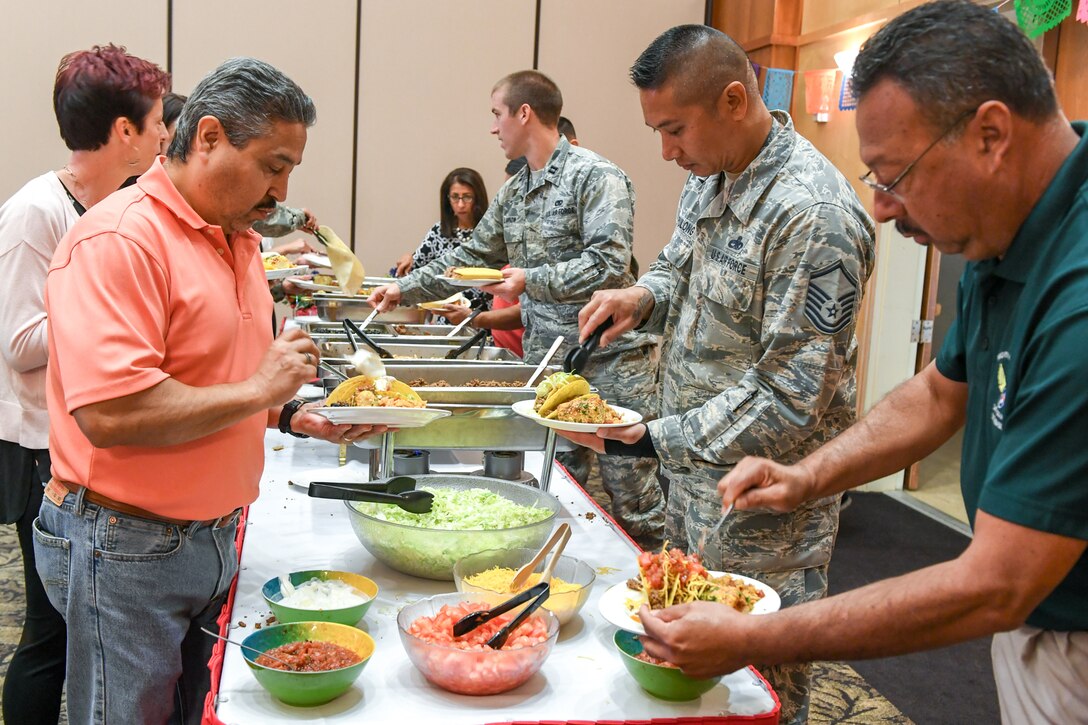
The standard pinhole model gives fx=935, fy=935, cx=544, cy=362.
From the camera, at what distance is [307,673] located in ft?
3.73

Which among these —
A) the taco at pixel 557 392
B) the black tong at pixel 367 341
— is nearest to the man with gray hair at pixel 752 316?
the taco at pixel 557 392

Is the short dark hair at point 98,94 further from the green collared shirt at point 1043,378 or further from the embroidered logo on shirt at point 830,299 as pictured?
the green collared shirt at point 1043,378

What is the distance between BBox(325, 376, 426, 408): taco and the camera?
171 cm

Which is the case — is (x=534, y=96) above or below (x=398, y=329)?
above

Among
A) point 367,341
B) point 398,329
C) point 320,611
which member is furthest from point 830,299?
point 398,329

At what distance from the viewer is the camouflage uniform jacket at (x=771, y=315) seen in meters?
1.52

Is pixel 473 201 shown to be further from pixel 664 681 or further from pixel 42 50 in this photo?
pixel 664 681

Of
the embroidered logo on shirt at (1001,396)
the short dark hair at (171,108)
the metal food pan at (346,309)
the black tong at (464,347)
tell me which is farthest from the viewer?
the metal food pan at (346,309)

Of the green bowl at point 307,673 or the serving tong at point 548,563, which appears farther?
the serving tong at point 548,563

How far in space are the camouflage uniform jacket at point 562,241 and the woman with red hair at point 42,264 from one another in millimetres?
1378

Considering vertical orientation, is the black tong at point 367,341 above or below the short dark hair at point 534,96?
below

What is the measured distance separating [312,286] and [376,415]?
2727mm

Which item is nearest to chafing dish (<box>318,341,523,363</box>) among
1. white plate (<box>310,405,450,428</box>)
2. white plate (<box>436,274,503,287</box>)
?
white plate (<box>436,274,503,287</box>)

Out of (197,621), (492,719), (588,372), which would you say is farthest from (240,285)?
(588,372)
